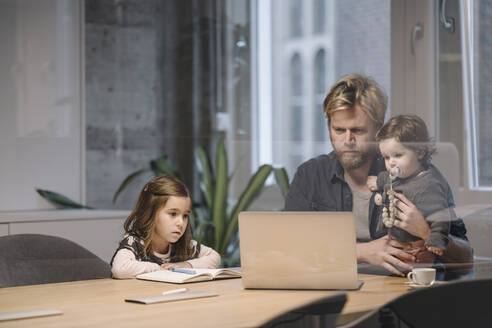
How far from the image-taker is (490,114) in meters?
2.76

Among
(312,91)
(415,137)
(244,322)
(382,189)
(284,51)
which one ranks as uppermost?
(284,51)

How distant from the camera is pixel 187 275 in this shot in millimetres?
2285

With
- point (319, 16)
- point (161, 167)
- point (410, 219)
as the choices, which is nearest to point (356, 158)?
Answer: point (410, 219)

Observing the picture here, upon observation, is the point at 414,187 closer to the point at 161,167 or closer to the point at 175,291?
the point at 175,291

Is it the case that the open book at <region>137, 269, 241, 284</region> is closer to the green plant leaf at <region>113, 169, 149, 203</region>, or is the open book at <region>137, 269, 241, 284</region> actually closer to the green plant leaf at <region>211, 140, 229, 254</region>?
the green plant leaf at <region>211, 140, 229, 254</region>

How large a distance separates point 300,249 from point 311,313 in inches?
34.7

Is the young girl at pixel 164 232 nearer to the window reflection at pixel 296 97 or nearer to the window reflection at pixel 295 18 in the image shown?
the window reflection at pixel 296 97

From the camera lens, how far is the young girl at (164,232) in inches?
104

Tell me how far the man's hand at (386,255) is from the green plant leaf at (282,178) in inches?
50.7

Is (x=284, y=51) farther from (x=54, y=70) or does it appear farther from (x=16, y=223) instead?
(x=16, y=223)

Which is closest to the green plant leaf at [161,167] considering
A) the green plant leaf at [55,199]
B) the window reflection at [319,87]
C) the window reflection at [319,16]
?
the green plant leaf at [55,199]

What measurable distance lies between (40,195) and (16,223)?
2.00 ft

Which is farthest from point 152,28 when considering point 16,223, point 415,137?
point 415,137

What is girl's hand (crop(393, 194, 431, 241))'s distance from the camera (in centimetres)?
267
